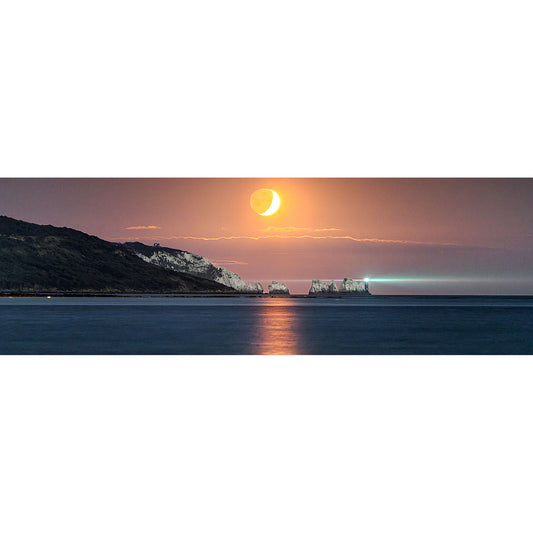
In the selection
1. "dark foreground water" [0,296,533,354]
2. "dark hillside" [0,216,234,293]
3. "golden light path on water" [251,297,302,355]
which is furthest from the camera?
"dark hillside" [0,216,234,293]

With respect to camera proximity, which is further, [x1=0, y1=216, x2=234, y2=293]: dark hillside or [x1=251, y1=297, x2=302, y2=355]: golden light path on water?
[x1=0, y1=216, x2=234, y2=293]: dark hillside

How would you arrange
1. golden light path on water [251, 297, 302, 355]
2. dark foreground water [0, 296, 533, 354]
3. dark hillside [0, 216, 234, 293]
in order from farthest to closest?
dark hillside [0, 216, 234, 293] → dark foreground water [0, 296, 533, 354] → golden light path on water [251, 297, 302, 355]

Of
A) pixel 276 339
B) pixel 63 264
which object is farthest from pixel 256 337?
pixel 63 264

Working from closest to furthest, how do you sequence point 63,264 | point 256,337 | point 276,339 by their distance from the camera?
point 276,339 < point 256,337 < point 63,264

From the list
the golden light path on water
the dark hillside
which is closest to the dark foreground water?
the golden light path on water

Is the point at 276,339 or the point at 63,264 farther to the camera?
the point at 63,264

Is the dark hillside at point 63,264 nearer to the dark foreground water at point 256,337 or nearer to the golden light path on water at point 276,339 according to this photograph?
the dark foreground water at point 256,337

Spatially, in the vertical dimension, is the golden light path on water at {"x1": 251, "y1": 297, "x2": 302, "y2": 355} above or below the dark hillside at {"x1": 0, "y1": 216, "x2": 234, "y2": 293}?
below

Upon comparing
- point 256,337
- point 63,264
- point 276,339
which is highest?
point 63,264

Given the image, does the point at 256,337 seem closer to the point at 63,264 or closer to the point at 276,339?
the point at 276,339

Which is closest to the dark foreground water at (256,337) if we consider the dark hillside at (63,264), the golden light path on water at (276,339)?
the golden light path on water at (276,339)

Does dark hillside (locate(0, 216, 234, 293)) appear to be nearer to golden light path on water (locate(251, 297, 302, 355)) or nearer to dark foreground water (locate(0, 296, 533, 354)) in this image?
A: dark foreground water (locate(0, 296, 533, 354))
